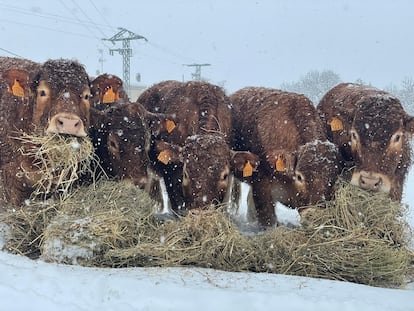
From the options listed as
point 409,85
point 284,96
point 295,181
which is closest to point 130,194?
point 295,181

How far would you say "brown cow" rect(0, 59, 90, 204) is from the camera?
18.3ft

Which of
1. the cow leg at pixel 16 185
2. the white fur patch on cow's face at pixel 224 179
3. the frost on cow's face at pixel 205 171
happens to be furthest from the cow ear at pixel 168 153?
the cow leg at pixel 16 185

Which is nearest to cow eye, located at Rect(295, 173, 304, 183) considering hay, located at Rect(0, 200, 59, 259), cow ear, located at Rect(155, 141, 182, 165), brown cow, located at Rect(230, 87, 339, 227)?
brown cow, located at Rect(230, 87, 339, 227)

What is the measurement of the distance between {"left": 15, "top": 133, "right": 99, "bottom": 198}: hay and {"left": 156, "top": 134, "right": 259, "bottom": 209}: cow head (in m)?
1.20

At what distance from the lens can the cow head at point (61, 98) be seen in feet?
18.1

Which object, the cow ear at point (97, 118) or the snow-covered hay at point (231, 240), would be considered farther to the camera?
the cow ear at point (97, 118)

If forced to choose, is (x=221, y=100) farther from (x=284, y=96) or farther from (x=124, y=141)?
(x=124, y=141)

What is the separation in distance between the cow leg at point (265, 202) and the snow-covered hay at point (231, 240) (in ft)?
4.34

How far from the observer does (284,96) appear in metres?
Result: 7.43

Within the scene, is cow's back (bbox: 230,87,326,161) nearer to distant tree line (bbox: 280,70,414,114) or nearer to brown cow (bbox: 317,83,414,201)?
brown cow (bbox: 317,83,414,201)

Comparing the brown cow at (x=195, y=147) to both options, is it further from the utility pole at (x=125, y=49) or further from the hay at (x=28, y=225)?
the utility pole at (x=125, y=49)

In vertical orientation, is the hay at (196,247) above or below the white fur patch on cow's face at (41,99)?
below

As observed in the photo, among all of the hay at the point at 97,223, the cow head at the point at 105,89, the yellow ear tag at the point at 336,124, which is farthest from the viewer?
the yellow ear tag at the point at 336,124

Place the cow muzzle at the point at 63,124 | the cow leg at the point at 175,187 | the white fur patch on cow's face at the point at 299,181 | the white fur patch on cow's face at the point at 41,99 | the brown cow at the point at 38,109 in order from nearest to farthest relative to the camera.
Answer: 1. the cow muzzle at the point at 63,124
2. the brown cow at the point at 38,109
3. the white fur patch on cow's face at the point at 41,99
4. the white fur patch on cow's face at the point at 299,181
5. the cow leg at the point at 175,187
